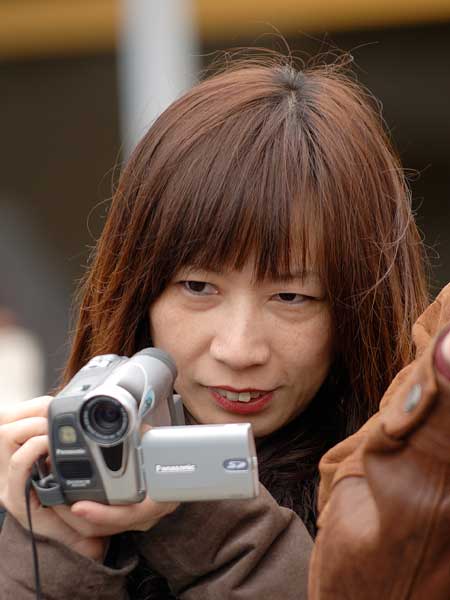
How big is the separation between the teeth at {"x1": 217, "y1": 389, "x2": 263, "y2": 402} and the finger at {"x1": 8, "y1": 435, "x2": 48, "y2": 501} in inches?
11.3

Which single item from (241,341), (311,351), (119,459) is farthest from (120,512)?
(311,351)

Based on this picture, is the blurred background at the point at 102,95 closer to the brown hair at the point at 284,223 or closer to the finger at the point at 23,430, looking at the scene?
the brown hair at the point at 284,223

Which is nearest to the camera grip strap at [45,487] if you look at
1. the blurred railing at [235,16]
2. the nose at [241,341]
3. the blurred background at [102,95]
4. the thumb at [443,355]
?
the nose at [241,341]

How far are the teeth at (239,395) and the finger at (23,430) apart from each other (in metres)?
0.27

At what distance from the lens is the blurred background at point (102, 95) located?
4.53 meters

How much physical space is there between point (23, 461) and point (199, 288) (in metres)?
0.37

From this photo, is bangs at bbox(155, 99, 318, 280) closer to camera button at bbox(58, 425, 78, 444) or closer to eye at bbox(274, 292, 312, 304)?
eye at bbox(274, 292, 312, 304)

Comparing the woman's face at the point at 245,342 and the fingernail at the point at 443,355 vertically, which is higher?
the fingernail at the point at 443,355

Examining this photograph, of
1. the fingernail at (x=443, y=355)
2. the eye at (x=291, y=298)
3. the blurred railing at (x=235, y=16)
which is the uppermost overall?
the blurred railing at (x=235, y=16)

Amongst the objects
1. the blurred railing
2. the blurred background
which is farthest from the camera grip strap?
the blurred railing

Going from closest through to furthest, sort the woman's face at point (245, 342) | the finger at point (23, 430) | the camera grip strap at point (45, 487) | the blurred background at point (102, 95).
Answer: the camera grip strap at point (45, 487)
the finger at point (23, 430)
the woman's face at point (245, 342)
the blurred background at point (102, 95)

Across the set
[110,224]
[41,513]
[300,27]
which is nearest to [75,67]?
[300,27]

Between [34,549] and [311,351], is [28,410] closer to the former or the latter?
[34,549]

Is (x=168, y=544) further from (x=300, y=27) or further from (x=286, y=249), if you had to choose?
(x=300, y=27)
